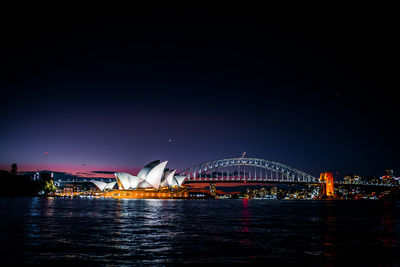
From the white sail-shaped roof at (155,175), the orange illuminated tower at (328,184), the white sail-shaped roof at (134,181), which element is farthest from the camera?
the orange illuminated tower at (328,184)

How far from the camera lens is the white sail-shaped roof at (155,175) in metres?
128

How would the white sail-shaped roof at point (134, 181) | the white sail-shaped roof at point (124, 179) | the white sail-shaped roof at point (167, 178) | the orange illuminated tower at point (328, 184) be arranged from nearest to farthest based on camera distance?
the white sail-shaped roof at point (134, 181) → the white sail-shaped roof at point (124, 179) → the white sail-shaped roof at point (167, 178) → the orange illuminated tower at point (328, 184)

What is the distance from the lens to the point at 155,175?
130625 millimetres

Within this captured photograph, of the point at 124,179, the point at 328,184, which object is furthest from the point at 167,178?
the point at 328,184

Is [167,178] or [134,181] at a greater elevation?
[167,178]

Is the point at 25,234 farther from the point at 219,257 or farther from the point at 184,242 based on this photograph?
the point at 219,257

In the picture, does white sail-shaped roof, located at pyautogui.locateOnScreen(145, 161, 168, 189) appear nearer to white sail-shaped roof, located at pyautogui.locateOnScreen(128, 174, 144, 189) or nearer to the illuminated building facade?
the illuminated building facade

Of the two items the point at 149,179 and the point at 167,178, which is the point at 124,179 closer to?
the point at 149,179

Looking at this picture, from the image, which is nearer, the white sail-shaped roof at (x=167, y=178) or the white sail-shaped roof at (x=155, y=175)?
the white sail-shaped roof at (x=155, y=175)

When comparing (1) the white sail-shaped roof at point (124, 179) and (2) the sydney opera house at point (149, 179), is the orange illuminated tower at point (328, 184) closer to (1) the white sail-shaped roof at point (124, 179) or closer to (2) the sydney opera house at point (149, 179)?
(2) the sydney opera house at point (149, 179)

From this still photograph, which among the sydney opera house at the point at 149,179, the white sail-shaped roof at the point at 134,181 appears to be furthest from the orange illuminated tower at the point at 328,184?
the white sail-shaped roof at the point at 134,181

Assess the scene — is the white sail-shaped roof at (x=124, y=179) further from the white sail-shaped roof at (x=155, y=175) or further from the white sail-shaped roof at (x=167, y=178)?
the white sail-shaped roof at (x=167, y=178)

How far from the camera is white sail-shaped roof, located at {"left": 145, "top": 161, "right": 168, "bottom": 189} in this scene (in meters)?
128

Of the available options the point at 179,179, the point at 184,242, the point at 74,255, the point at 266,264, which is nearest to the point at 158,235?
the point at 184,242
